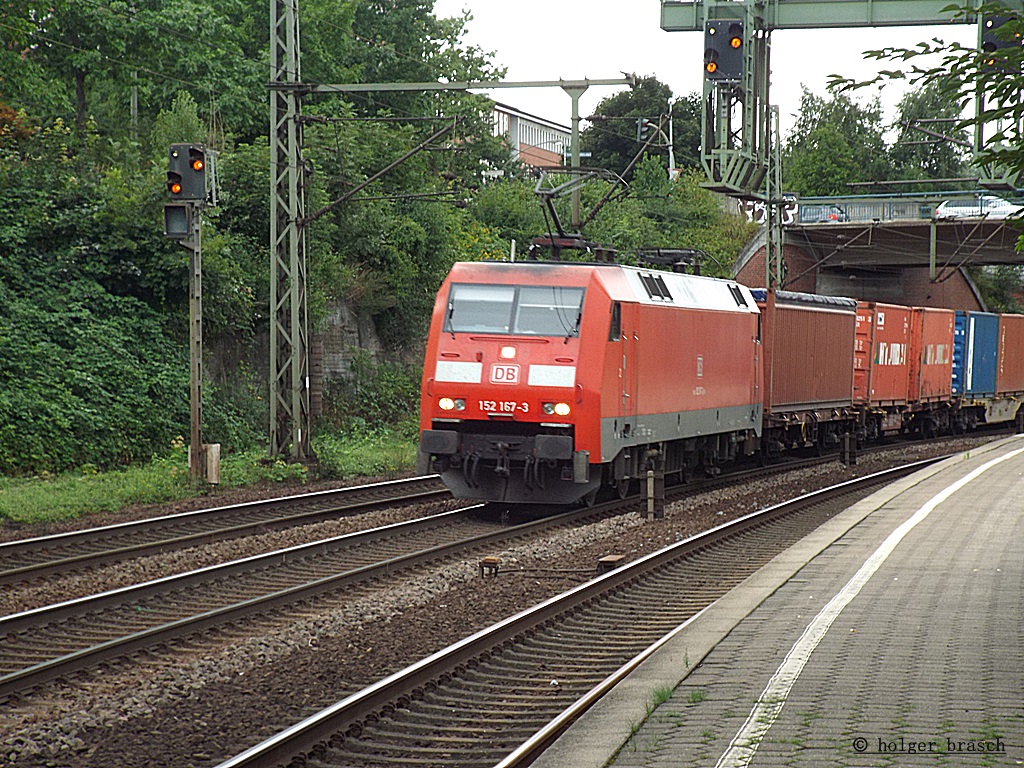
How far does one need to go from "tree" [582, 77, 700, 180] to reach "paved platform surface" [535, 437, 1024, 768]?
6475 centimetres

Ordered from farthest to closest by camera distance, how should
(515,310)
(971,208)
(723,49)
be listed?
(971,208), (723,49), (515,310)

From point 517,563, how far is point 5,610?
16.5ft

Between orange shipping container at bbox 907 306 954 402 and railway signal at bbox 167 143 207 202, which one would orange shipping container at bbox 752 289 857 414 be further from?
railway signal at bbox 167 143 207 202

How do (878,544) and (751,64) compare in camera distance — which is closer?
(878,544)

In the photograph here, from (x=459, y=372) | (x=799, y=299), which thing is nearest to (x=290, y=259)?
(x=459, y=372)

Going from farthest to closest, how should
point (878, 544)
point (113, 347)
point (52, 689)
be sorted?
point (113, 347), point (878, 544), point (52, 689)

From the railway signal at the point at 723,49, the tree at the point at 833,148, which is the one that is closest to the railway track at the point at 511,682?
the railway signal at the point at 723,49

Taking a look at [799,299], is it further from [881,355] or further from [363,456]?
[363,456]

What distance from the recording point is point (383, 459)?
82.6 feet

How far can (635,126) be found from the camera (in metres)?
77.4

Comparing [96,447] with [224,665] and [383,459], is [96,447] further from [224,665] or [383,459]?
[224,665]

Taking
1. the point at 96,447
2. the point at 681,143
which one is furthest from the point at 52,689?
the point at 681,143

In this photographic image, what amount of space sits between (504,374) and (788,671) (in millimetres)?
9343

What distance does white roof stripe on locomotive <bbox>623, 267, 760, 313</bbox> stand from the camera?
18328 millimetres
